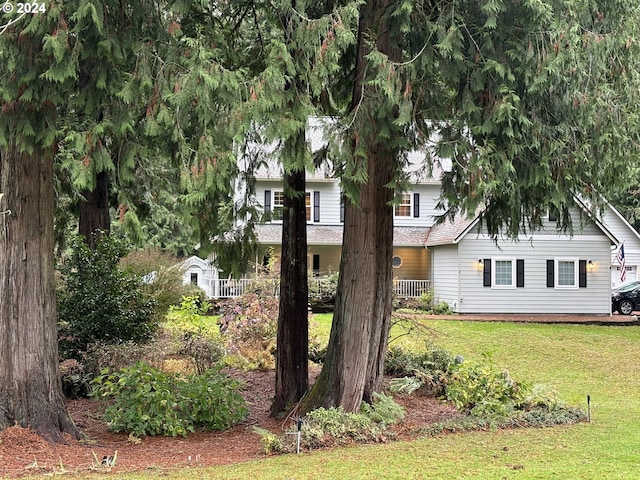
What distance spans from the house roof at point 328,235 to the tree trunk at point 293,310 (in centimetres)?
1552

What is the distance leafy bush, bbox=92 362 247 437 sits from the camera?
9.17 m

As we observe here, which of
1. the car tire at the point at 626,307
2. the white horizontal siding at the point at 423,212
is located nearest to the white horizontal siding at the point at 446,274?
the white horizontal siding at the point at 423,212

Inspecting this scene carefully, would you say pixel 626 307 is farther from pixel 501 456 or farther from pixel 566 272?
A: pixel 501 456

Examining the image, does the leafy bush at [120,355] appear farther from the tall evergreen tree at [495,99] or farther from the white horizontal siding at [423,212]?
the white horizontal siding at [423,212]

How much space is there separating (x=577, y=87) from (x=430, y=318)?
1572 centimetres

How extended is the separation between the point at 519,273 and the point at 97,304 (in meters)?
17.4

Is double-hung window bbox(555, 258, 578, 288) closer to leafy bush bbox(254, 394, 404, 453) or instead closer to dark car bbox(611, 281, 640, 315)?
dark car bbox(611, 281, 640, 315)

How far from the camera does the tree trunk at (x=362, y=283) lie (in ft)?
30.1

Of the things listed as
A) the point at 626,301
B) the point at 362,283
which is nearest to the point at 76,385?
the point at 362,283

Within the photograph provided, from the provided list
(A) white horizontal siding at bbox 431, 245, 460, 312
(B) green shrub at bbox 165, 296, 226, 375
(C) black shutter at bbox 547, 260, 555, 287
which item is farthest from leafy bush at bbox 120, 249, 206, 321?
(C) black shutter at bbox 547, 260, 555, 287

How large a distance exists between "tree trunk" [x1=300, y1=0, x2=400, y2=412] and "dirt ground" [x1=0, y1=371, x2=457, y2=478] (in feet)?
3.03

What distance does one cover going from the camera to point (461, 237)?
24688mm

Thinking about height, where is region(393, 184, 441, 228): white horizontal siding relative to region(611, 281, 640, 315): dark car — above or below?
above

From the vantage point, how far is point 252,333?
14.7m
